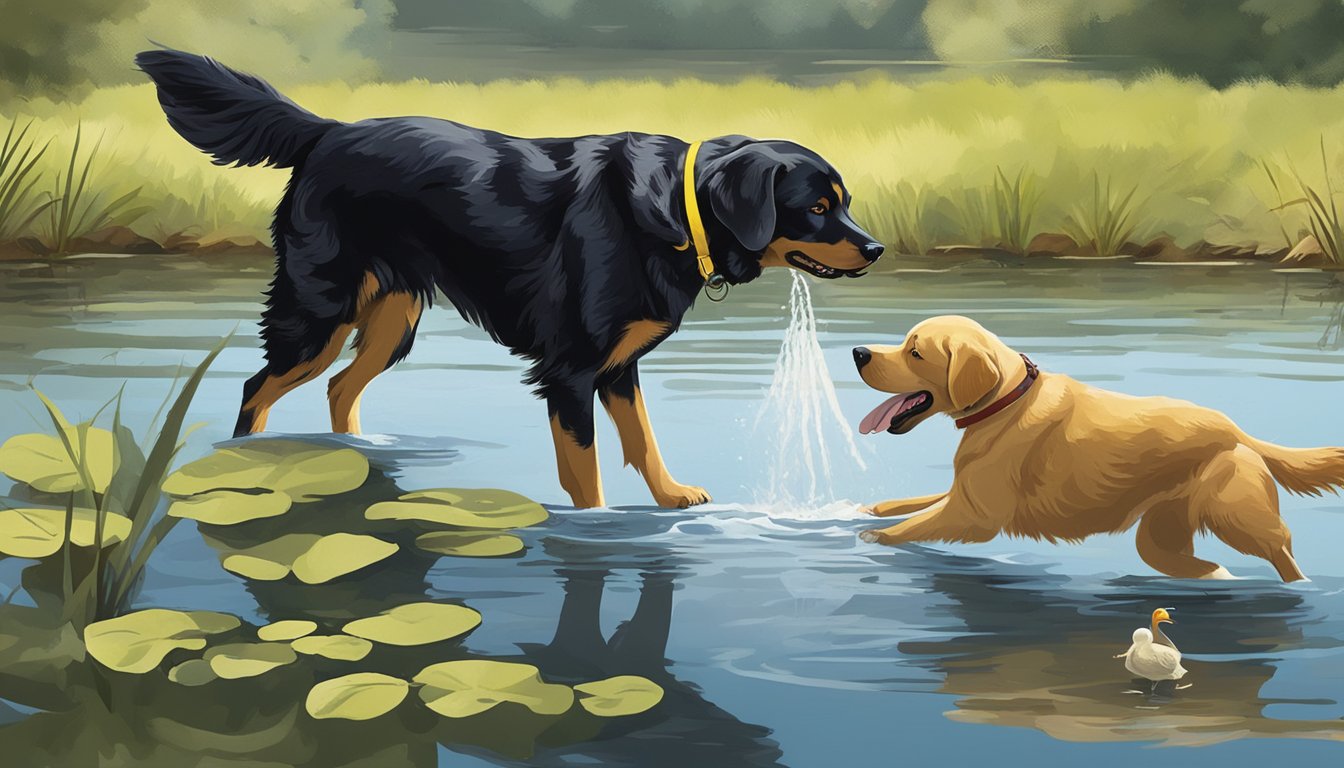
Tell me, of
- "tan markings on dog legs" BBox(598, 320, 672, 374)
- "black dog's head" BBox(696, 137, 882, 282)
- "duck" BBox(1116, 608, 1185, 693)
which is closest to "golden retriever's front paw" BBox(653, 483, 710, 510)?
"tan markings on dog legs" BBox(598, 320, 672, 374)

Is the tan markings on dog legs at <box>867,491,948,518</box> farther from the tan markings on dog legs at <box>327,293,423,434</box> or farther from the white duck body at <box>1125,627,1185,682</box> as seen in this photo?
the tan markings on dog legs at <box>327,293,423,434</box>

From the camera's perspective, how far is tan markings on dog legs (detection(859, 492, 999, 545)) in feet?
13.4

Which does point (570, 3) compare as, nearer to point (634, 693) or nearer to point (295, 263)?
point (295, 263)

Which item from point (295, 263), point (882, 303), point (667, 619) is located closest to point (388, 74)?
point (882, 303)

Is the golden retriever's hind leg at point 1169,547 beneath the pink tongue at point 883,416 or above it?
beneath

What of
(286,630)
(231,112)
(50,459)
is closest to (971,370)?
(286,630)

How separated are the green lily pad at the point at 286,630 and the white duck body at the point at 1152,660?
6.01 ft

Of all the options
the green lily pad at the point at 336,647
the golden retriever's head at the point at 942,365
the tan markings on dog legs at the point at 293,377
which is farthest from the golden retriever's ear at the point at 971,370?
the tan markings on dog legs at the point at 293,377

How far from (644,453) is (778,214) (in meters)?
0.89

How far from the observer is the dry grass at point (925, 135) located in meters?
9.71

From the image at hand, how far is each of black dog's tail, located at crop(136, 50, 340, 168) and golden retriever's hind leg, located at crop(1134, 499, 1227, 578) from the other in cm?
285

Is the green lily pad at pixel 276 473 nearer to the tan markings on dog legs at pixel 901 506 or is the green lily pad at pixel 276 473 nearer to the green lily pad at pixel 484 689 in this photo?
the green lily pad at pixel 484 689

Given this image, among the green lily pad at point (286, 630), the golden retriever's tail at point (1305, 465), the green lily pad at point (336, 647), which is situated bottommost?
the green lily pad at point (336, 647)

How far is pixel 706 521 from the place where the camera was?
461 centimetres
